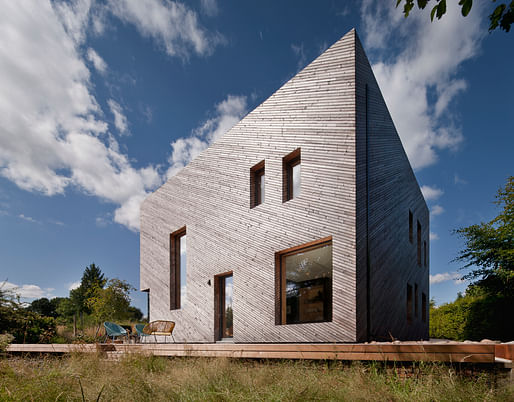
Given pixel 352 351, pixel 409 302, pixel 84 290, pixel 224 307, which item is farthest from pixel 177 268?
pixel 84 290

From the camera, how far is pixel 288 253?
7871 mm

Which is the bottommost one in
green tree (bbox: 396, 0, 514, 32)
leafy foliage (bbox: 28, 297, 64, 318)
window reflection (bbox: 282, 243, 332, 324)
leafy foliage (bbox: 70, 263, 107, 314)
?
leafy foliage (bbox: 28, 297, 64, 318)

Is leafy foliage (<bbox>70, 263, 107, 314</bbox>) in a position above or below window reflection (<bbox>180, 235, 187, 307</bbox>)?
below

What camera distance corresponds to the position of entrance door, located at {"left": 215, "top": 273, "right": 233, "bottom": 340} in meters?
9.52

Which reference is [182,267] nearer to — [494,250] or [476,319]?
[494,250]

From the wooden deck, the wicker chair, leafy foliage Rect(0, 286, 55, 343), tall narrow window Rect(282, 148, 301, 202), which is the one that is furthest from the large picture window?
leafy foliage Rect(0, 286, 55, 343)

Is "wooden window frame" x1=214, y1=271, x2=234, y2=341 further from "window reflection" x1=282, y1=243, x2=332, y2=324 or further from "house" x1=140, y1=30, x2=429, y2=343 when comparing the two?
"window reflection" x1=282, y1=243, x2=332, y2=324

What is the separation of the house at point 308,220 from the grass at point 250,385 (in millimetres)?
1604

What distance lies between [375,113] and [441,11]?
20.6 ft

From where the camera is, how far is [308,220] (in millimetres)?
7277

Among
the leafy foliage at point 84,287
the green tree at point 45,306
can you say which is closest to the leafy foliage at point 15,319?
the leafy foliage at point 84,287

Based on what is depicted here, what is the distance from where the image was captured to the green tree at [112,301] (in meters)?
17.9

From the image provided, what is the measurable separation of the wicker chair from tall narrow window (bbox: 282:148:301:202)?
5.56 m

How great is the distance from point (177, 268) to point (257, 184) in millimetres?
5571
